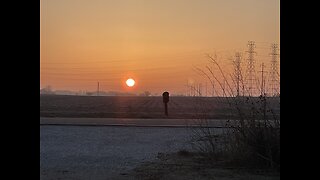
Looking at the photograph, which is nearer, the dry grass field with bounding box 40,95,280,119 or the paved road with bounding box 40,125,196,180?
the paved road with bounding box 40,125,196,180

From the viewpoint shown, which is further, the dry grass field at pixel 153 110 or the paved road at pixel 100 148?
the dry grass field at pixel 153 110

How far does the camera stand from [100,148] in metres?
13.3

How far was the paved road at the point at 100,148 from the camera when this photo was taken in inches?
362

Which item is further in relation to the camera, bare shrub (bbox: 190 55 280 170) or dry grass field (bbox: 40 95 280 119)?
dry grass field (bbox: 40 95 280 119)

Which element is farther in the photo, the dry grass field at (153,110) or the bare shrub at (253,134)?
the dry grass field at (153,110)

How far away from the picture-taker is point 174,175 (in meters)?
8.53

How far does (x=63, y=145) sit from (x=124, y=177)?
6.23 metres

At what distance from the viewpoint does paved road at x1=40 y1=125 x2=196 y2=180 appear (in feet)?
30.2
